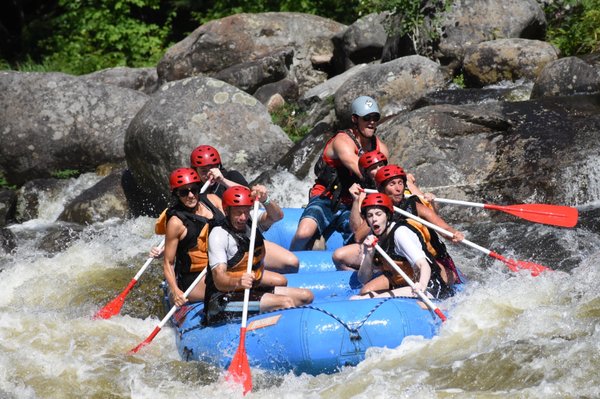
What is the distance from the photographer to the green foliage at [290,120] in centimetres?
1371

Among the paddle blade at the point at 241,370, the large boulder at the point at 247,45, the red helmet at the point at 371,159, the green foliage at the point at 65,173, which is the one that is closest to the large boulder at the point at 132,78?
the large boulder at the point at 247,45

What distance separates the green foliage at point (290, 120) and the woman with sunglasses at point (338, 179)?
480cm

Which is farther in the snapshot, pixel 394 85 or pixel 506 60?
pixel 506 60

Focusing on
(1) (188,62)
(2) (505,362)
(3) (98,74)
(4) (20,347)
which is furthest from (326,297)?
(3) (98,74)

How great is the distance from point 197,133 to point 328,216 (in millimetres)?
3241

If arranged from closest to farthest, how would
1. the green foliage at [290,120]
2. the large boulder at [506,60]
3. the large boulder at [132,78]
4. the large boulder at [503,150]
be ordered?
the large boulder at [503,150]
the large boulder at [506,60]
the green foliage at [290,120]
the large boulder at [132,78]

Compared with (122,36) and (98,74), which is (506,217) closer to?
(98,74)

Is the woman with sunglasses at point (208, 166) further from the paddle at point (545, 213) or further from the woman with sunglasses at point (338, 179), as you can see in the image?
the paddle at point (545, 213)

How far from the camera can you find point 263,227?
771cm

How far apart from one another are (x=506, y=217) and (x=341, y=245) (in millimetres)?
2001

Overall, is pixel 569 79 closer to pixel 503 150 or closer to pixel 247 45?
pixel 503 150

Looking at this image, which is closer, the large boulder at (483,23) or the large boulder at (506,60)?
the large boulder at (506,60)

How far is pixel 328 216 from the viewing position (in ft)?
28.6

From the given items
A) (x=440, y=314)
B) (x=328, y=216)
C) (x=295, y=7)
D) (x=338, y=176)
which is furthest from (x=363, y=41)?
(x=440, y=314)
